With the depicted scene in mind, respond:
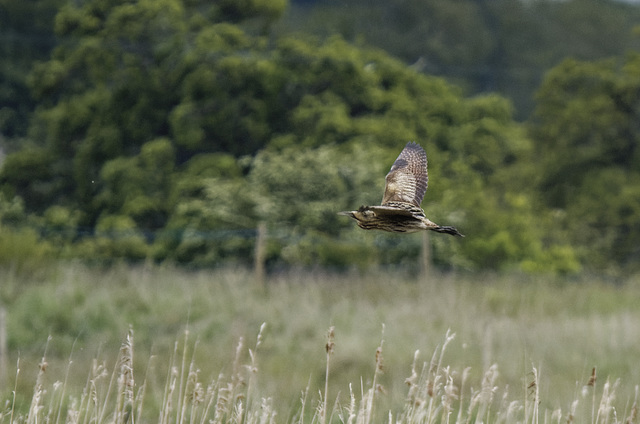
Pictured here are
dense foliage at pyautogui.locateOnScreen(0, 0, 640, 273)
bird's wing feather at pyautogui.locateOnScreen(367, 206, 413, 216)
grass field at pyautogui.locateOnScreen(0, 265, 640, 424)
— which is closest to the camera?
bird's wing feather at pyautogui.locateOnScreen(367, 206, 413, 216)

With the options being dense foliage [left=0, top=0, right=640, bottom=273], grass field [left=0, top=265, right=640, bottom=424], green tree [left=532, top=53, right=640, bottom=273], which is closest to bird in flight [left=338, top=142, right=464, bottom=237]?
grass field [left=0, top=265, right=640, bottom=424]

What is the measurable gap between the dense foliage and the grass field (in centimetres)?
364

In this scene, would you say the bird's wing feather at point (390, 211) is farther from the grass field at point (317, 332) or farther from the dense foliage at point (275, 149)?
the dense foliage at point (275, 149)

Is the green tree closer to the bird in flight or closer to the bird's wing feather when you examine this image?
the bird in flight

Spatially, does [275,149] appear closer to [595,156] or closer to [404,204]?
[595,156]

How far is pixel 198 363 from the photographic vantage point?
7832 mm

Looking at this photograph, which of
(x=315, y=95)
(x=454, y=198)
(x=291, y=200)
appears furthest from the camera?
(x=315, y=95)

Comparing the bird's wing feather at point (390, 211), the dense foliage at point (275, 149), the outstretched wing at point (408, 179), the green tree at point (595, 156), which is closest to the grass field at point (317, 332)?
the outstretched wing at point (408, 179)

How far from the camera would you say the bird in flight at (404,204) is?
7.68ft

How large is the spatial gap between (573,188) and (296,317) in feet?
52.4

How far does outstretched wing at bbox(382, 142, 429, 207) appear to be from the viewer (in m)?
2.80

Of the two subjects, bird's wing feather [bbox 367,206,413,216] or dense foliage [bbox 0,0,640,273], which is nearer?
bird's wing feather [bbox 367,206,413,216]

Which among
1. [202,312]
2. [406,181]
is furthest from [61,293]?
[406,181]

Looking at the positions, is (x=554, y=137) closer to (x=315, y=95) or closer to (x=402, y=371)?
(x=315, y=95)
